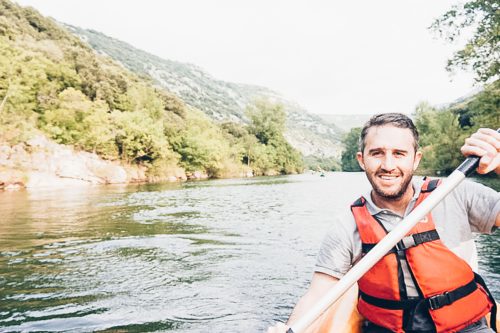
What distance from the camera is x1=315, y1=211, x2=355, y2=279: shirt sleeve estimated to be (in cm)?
230

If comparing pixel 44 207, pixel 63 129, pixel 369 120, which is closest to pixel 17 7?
pixel 63 129

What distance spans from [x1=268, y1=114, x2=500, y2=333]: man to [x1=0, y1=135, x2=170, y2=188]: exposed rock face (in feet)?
83.6

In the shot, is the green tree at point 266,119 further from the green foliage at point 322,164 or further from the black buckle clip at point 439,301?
the black buckle clip at point 439,301

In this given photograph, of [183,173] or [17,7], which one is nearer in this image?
[183,173]

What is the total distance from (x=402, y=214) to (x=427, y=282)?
396 millimetres

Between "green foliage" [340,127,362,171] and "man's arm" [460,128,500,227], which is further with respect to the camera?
"green foliage" [340,127,362,171]

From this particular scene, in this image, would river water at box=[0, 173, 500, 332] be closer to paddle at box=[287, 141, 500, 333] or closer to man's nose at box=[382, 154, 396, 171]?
paddle at box=[287, 141, 500, 333]

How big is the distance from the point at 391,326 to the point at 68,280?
4.64 metres

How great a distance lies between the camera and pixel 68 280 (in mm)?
5461

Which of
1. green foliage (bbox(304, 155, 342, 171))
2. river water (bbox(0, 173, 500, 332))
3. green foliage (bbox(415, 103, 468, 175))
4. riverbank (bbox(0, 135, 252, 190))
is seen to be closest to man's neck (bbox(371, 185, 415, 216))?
river water (bbox(0, 173, 500, 332))

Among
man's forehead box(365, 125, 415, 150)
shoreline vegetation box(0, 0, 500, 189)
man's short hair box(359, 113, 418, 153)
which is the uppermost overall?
shoreline vegetation box(0, 0, 500, 189)

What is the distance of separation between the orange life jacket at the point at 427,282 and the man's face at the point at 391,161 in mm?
155

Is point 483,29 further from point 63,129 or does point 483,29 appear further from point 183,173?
point 183,173

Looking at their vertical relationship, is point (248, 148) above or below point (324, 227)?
above
